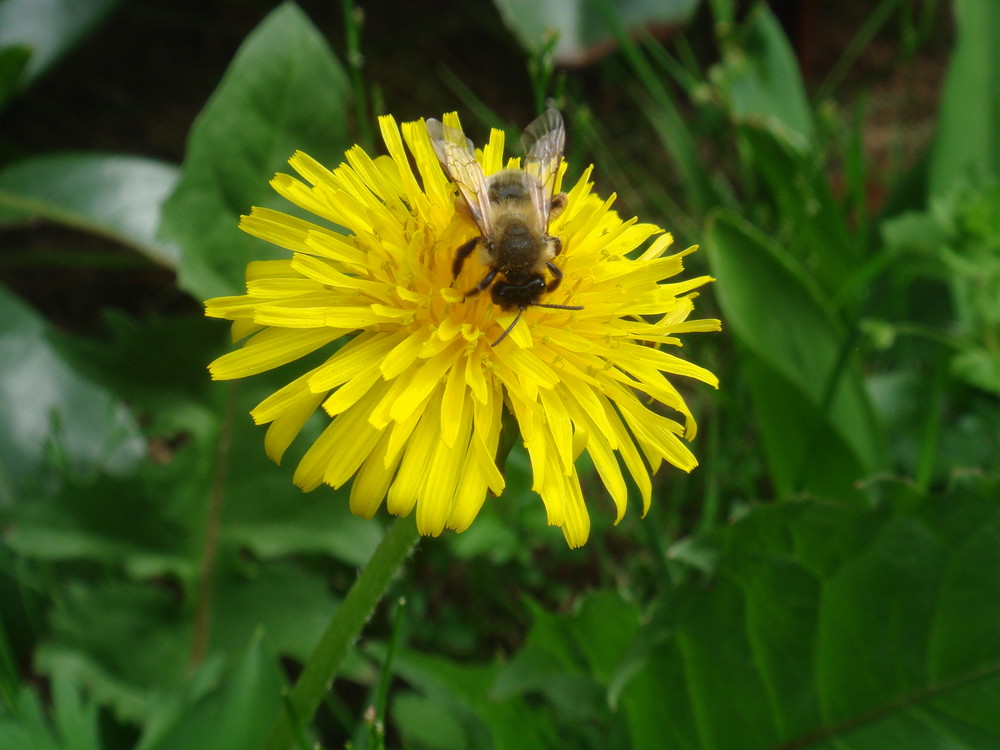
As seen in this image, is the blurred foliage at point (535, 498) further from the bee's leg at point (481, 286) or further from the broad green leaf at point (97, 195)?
the bee's leg at point (481, 286)

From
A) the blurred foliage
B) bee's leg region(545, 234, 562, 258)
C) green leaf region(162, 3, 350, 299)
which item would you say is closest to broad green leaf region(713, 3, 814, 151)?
the blurred foliage

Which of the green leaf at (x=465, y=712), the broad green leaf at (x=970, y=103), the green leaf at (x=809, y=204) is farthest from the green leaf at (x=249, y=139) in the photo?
the broad green leaf at (x=970, y=103)

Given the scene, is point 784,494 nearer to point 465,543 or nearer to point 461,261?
point 465,543

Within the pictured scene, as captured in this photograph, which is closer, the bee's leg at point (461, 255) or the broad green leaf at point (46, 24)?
the bee's leg at point (461, 255)

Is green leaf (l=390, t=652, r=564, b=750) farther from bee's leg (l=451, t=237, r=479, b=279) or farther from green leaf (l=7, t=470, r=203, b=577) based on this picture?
bee's leg (l=451, t=237, r=479, b=279)

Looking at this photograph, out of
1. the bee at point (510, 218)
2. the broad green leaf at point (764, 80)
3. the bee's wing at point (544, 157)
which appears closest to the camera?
the bee at point (510, 218)

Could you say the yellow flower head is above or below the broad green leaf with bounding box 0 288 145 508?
above

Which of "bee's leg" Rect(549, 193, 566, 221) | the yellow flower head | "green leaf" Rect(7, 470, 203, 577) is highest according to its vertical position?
"bee's leg" Rect(549, 193, 566, 221)
